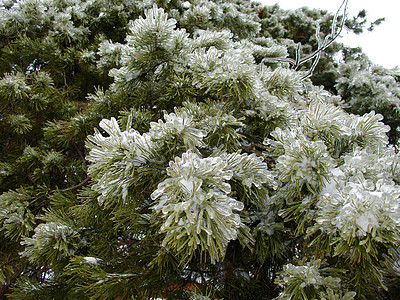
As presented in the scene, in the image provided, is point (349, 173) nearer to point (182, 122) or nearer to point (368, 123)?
point (368, 123)

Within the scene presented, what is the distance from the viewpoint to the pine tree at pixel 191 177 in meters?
0.79

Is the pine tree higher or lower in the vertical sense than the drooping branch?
lower

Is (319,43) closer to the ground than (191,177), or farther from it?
farther from it

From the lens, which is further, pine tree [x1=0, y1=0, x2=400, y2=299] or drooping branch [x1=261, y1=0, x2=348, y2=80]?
drooping branch [x1=261, y1=0, x2=348, y2=80]

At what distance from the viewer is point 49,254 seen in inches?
54.7

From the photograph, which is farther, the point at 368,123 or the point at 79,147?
the point at 79,147

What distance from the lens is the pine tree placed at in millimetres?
792

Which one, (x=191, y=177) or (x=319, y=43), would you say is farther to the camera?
(x=319, y=43)

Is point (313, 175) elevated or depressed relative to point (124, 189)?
elevated

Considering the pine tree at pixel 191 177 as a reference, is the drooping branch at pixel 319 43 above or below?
above

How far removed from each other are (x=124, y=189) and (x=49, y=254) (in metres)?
0.78

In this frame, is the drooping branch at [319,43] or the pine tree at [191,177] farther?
the drooping branch at [319,43]

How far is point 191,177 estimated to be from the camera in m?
0.77

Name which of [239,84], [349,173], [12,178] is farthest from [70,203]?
[349,173]
